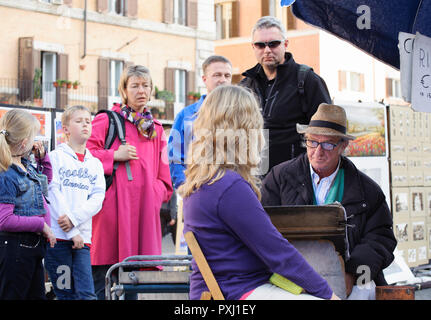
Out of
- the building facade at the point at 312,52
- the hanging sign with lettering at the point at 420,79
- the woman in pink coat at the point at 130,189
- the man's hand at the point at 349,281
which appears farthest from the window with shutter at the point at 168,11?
the man's hand at the point at 349,281

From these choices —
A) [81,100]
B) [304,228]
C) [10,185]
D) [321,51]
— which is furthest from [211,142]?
[321,51]

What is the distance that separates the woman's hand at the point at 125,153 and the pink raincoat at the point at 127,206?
0.16 feet

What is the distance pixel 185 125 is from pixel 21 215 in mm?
1267

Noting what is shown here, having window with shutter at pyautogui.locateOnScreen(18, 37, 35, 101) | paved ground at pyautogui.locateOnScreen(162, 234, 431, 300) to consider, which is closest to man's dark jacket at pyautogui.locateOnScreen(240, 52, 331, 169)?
paved ground at pyautogui.locateOnScreen(162, 234, 431, 300)

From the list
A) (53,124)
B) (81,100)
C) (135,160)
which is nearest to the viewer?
(135,160)

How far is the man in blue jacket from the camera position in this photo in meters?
5.27

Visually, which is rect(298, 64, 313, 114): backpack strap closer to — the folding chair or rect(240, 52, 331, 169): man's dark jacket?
rect(240, 52, 331, 169): man's dark jacket

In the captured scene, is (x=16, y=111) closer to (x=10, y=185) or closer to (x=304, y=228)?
(x=10, y=185)

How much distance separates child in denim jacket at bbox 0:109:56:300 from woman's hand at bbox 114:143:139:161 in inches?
20.8

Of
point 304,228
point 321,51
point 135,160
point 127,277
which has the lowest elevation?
point 127,277

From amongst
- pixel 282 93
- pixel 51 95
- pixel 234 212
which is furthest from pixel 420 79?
pixel 51 95

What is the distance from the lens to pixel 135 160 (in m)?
5.41

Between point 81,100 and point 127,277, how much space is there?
73.7 ft

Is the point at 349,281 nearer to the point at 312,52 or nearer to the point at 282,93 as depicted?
the point at 282,93
